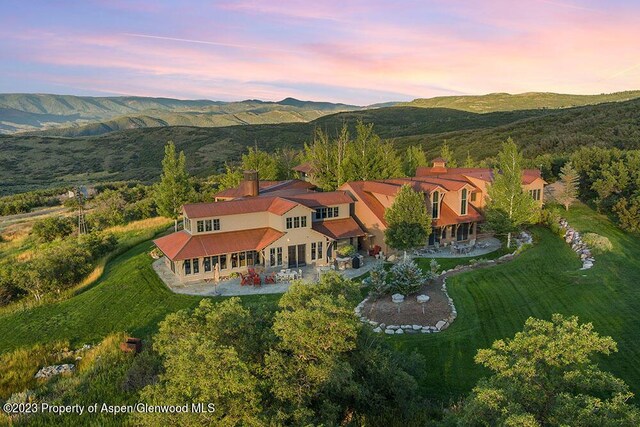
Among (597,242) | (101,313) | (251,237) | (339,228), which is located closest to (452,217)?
(339,228)

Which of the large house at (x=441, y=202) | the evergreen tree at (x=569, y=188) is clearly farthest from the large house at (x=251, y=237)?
the evergreen tree at (x=569, y=188)

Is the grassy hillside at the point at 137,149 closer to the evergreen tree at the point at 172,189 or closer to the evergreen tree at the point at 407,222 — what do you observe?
the evergreen tree at the point at 172,189

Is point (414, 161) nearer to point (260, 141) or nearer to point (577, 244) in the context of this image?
point (577, 244)

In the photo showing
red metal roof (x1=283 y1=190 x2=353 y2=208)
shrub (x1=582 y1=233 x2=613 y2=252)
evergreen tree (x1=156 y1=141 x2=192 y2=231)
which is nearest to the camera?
shrub (x1=582 y1=233 x2=613 y2=252)

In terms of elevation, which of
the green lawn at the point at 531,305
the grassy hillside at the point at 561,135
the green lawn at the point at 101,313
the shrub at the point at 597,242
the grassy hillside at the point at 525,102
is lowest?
the green lawn at the point at 101,313

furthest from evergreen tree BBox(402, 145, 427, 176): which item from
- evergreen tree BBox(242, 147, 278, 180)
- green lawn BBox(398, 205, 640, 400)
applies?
green lawn BBox(398, 205, 640, 400)

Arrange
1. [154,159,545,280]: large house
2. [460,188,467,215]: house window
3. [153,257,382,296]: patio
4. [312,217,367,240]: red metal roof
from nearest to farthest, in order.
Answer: [153,257,382,296]: patio → [154,159,545,280]: large house → [312,217,367,240]: red metal roof → [460,188,467,215]: house window

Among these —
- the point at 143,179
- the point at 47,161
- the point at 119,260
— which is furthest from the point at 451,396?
the point at 47,161

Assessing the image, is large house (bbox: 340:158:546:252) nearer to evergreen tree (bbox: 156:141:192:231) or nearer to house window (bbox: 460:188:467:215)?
house window (bbox: 460:188:467:215)
